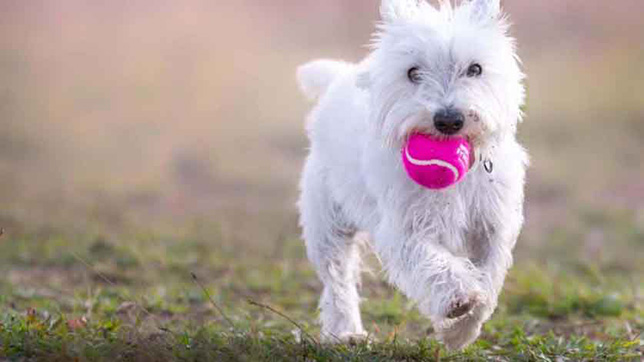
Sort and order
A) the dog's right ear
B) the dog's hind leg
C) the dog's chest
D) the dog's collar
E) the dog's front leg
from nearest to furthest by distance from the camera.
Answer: the dog's front leg
the dog's collar
the dog's chest
the dog's right ear
the dog's hind leg

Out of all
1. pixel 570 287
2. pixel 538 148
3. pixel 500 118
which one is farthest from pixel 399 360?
pixel 538 148

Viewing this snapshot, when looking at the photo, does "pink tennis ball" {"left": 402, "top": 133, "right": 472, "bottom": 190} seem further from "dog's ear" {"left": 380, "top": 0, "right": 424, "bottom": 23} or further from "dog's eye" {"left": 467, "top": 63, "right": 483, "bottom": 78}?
"dog's ear" {"left": 380, "top": 0, "right": 424, "bottom": 23}

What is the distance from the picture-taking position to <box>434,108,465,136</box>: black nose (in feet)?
16.7

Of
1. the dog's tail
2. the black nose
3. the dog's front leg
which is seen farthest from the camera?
the dog's tail

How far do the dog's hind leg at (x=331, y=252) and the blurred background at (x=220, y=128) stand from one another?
4.06 m

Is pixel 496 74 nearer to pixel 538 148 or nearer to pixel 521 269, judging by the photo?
pixel 521 269

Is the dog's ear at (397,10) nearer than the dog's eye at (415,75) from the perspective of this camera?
No

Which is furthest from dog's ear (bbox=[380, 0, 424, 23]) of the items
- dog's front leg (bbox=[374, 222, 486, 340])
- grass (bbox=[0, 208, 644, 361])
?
Answer: grass (bbox=[0, 208, 644, 361])

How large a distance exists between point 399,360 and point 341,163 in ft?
5.13

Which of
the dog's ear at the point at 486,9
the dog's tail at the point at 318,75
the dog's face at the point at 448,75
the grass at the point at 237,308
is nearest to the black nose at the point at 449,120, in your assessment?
the dog's face at the point at 448,75

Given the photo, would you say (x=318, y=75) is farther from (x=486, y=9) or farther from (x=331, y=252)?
(x=486, y=9)

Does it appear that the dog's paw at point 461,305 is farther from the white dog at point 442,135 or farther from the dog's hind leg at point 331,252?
the dog's hind leg at point 331,252

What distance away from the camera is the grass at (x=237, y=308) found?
5.14 meters

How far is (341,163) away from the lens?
6.44 meters
